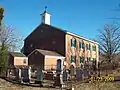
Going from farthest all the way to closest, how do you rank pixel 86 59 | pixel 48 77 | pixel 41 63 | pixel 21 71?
pixel 86 59
pixel 41 63
pixel 48 77
pixel 21 71

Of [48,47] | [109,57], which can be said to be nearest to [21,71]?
[48,47]

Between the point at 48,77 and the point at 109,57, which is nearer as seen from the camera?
the point at 48,77

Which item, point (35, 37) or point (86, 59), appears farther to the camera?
point (86, 59)

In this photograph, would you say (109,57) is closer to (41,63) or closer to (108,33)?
(108,33)

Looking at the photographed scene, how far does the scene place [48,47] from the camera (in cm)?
4491

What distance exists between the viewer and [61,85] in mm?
19062

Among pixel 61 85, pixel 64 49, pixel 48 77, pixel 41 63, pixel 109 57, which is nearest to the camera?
pixel 61 85

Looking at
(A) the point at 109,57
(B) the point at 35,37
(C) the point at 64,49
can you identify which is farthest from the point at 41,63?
(A) the point at 109,57

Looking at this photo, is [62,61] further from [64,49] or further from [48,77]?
[48,77]

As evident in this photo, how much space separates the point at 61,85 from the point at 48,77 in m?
5.78

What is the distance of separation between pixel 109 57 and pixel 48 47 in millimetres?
23814

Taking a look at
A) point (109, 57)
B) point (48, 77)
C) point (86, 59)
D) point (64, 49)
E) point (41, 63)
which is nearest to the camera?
point (48, 77)

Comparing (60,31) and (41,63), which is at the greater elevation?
(60,31)

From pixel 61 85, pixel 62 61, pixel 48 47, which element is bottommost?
pixel 61 85
